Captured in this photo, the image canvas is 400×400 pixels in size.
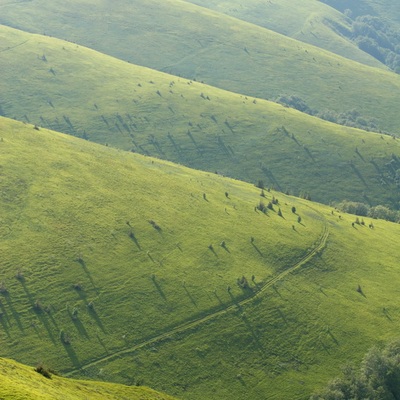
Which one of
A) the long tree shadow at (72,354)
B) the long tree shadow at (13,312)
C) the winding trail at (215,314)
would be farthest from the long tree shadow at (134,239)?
the long tree shadow at (72,354)

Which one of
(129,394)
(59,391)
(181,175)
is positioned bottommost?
(181,175)

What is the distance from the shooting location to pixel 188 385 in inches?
2921

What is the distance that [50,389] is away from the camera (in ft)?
156

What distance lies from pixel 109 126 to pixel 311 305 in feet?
335

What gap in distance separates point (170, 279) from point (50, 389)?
4277cm

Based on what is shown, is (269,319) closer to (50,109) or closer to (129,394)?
(129,394)

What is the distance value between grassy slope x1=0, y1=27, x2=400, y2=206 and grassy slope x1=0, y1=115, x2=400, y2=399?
4560 centimetres

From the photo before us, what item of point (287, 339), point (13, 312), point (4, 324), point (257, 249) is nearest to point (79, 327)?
point (13, 312)

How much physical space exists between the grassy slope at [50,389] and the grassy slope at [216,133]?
10791cm

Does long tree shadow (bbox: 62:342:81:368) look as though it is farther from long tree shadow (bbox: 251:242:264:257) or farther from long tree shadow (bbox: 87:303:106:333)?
long tree shadow (bbox: 251:242:264:257)

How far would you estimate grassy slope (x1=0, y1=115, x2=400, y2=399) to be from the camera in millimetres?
75750

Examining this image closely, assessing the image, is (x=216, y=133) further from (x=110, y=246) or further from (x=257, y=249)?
(x=110, y=246)

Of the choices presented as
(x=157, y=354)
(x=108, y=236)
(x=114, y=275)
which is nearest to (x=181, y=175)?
(x=108, y=236)

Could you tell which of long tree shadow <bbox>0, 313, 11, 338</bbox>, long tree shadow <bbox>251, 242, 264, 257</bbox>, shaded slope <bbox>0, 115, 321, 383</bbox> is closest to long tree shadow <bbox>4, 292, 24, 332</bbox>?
shaded slope <bbox>0, 115, 321, 383</bbox>
